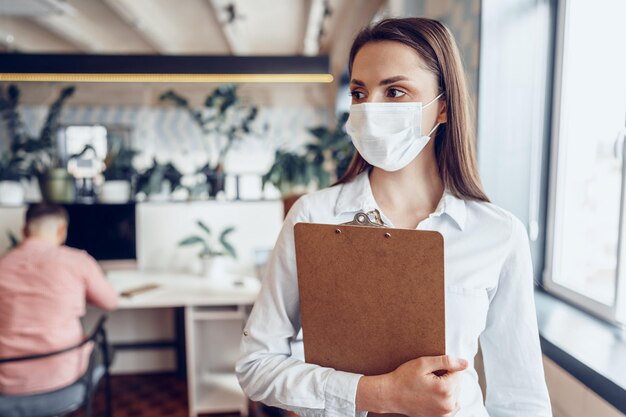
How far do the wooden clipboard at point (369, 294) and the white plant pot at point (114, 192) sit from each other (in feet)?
7.92

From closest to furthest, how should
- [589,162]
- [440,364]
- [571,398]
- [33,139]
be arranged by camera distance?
[440,364], [571,398], [589,162], [33,139]

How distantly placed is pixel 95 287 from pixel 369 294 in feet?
5.76

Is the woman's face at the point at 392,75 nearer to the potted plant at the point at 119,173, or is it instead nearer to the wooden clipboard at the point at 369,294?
the wooden clipboard at the point at 369,294

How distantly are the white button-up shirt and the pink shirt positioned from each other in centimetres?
142

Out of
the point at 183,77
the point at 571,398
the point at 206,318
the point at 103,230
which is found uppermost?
the point at 183,77

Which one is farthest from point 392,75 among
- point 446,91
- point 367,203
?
point 367,203

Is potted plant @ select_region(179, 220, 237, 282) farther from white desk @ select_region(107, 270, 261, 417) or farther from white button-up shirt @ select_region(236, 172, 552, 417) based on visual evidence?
Result: white button-up shirt @ select_region(236, 172, 552, 417)

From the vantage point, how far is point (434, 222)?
868mm

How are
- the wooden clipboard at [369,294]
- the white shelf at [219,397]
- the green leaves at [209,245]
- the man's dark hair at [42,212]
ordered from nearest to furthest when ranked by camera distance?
the wooden clipboard at [369,294], the man's dark hair at [42,212], the white shelf at [219,397], the green leaves at [209,245]

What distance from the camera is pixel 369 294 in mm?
696

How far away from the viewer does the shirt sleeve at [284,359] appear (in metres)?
0.74

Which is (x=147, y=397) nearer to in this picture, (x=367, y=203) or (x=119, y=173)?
(x=119, y=173)

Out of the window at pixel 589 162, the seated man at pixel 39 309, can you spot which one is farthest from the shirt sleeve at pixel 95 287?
the window at pixel 589 162

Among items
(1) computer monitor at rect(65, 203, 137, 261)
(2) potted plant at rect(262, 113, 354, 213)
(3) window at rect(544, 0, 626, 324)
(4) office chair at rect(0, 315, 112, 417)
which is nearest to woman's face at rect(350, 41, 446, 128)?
(3) window at rect(544, 0, 626, 324)
